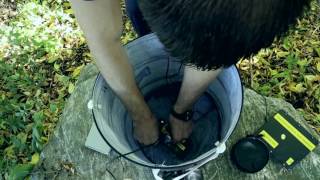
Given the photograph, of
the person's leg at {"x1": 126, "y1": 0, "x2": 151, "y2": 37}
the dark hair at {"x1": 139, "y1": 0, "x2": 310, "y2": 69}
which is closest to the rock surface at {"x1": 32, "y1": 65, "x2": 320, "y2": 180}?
the person's leg at {"x1": 126, "y1": 0, "x2": 151, "y2": 37}

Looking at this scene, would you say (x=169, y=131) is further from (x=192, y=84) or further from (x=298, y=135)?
(x=298, y=135)

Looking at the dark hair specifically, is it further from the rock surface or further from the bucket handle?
the rock surface

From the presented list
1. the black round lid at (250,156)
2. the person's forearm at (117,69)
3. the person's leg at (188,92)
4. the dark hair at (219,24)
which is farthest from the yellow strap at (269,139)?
the dark hair at (219,24)

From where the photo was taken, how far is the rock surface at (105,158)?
144 cm

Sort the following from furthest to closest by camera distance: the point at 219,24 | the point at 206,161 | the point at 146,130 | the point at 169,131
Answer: the point at 169,131 < the point at 146,130 < the point at 206,161 < the point at 219,24

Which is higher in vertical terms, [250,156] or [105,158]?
[105,158]

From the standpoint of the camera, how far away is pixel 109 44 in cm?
100

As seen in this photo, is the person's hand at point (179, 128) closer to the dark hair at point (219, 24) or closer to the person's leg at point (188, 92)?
the person's leg at point (188, 92)

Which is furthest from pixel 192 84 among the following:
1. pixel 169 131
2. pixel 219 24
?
pixel 219 24

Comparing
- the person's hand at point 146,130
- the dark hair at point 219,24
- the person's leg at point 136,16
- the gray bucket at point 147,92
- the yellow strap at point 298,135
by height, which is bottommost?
the yellow strap at point 298,135

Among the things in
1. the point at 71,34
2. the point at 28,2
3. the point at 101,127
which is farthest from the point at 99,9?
the point at 28,2

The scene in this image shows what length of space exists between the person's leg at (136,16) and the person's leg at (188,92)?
0.90 feet

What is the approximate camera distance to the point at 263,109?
5.04ft

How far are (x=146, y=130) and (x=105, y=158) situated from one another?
0.75ft
